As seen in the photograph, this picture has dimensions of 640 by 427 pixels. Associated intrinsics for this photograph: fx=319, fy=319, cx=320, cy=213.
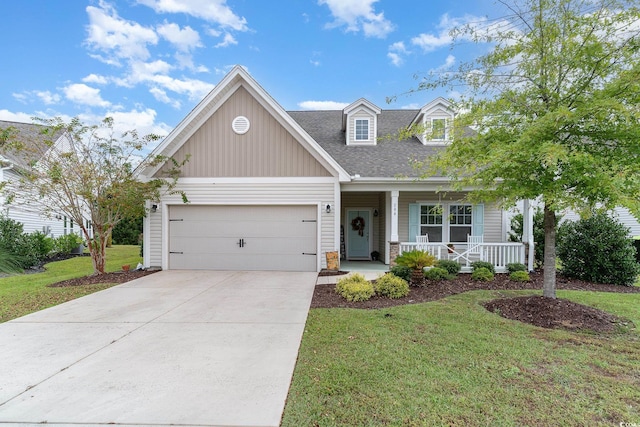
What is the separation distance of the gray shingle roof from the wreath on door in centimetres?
294

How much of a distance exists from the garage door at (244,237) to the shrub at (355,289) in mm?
3238

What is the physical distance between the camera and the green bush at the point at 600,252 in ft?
26.7

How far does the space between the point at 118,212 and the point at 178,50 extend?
7.27m

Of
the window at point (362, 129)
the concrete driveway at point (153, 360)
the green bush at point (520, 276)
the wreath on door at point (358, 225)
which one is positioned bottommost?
the concrete driveway at point (153, 360)

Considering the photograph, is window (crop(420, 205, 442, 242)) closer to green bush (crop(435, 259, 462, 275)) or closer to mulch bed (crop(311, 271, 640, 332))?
mulch bed (crop(311, 271, 640, 332))

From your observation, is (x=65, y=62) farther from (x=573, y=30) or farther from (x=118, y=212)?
(x=573, y=30)

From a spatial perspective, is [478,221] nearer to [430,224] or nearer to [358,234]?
[430,224]

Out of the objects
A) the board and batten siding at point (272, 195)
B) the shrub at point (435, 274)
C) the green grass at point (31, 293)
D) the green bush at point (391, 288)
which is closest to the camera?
the green grass at point (31, 293)

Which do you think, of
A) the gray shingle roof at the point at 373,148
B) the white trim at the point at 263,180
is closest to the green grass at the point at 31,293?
the white trim at the point at 263,180

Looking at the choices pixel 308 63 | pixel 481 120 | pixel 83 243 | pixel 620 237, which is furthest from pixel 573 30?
pixel 83 243

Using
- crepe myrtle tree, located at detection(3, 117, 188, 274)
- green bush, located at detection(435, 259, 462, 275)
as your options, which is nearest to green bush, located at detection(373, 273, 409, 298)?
green bush, located at detection(435, 259, 462, 275)

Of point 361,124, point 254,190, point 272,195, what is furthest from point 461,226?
point 254,190

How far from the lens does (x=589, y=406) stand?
2834mm

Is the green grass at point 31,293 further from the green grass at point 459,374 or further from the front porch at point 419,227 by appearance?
the front porch at point 419,227
